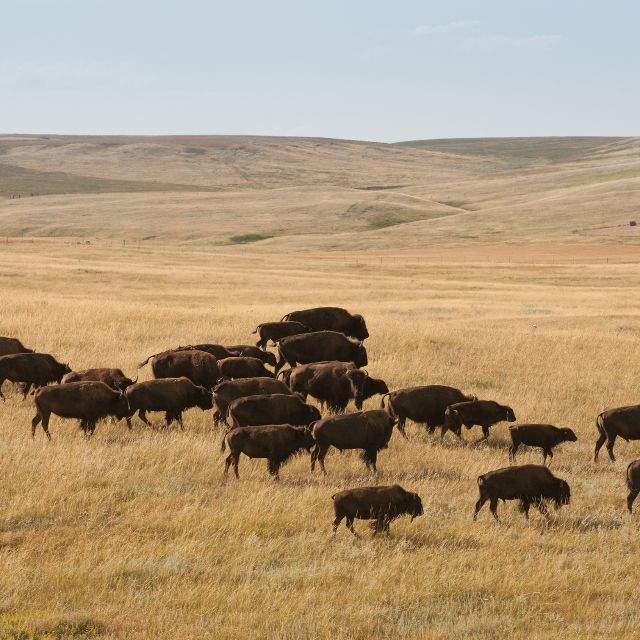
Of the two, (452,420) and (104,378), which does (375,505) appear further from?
(104,378)

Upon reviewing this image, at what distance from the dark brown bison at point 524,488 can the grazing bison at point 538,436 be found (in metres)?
2.41

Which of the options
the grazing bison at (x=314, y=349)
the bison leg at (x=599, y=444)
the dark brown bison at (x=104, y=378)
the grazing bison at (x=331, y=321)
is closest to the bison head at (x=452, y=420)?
the bison leg at (x=599, y=444)

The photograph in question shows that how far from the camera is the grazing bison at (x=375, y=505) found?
9.47 m

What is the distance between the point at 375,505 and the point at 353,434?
2.51 metres

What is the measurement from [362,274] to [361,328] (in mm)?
37000

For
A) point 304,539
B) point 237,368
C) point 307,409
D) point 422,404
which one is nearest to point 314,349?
point 237,368

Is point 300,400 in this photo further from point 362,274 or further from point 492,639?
point 362,274

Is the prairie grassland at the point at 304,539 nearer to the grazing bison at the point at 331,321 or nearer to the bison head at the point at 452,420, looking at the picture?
the bison head at the point at 452,420

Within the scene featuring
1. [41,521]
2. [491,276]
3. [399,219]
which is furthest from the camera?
[399,219]

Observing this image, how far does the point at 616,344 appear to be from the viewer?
80.3ft

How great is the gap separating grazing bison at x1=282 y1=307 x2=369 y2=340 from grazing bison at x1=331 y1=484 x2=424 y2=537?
12.4 meters

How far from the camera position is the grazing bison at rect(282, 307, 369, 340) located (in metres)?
22.0

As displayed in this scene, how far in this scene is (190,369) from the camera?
16312 millimetres

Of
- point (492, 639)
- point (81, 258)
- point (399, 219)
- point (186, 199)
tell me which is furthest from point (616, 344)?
point (186, 199)
